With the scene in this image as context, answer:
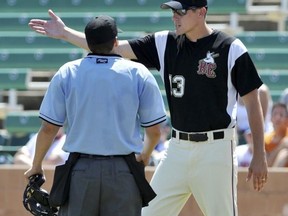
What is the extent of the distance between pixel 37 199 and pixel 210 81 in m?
1.18

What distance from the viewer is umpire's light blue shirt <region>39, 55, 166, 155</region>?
4.21 meters

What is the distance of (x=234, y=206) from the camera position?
15.7 feet

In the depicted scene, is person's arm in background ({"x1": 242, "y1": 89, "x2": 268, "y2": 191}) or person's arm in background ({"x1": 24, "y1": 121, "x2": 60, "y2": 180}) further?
→ person's arm in background ({"x1": 242, "y1": 89, "x2": 268, "y2": 191})

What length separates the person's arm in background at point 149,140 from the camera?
441 cm

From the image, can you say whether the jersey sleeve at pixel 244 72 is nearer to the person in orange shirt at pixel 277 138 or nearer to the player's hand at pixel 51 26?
the player's hand at pixel 51 26

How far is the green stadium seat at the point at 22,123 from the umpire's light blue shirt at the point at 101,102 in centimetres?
525

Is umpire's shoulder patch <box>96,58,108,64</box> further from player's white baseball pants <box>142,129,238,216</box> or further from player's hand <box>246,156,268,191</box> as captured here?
player's hand <box>246,156,268,191</box>

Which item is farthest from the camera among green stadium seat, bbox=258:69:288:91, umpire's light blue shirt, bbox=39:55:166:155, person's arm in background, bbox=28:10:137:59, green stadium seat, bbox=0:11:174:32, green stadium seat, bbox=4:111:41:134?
green stadium seat, bbox=0:11:174:32

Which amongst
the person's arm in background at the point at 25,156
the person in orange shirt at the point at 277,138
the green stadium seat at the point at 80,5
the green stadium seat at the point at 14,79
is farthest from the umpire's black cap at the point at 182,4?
the green stadium seat at the point at 80,5

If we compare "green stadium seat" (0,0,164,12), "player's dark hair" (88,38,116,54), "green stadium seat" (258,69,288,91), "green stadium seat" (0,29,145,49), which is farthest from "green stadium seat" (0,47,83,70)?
"player's dark hair" (88,38,116,54)

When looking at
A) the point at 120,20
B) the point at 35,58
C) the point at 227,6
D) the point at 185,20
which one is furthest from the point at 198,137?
the point at 227,6

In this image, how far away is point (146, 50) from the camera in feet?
16.9

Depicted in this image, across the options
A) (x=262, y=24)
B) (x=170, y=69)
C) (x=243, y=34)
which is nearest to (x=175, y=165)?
(x=170, y=69)

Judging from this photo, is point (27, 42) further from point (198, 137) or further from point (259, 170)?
point (259, 170)
